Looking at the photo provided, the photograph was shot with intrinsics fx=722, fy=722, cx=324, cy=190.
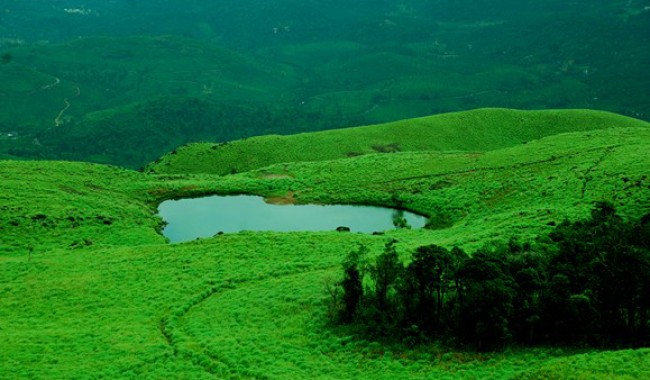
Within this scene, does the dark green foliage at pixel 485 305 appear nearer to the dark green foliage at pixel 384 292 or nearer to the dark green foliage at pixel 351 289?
the dark green foliage at pixel 384 292

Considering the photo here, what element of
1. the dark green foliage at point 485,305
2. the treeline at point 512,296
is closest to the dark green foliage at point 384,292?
the treeline at point 512,296

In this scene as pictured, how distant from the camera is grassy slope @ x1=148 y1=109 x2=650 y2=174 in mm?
140125

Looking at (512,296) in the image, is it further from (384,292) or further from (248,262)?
(248,262)

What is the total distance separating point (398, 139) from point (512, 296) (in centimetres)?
10835

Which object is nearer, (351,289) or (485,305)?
(485,305)

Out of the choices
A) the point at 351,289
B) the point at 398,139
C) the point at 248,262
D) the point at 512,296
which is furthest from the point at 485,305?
the point at 398,139

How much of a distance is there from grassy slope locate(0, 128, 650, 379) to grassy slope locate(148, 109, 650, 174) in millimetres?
29395

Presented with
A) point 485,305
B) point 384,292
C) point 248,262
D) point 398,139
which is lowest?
point 485,305

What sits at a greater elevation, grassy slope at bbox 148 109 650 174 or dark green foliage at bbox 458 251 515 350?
grassy slope at bbox 148 109 650 174

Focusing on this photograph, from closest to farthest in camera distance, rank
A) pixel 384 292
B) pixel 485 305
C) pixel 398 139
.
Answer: pixel 485 305
pixel 384 292
pixel 398 139

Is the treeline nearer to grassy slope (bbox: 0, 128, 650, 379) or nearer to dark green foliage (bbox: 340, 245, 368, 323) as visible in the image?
dark green foliage (bbox: 340, 245, 368, 323)

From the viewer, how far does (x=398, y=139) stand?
15150 centimetres

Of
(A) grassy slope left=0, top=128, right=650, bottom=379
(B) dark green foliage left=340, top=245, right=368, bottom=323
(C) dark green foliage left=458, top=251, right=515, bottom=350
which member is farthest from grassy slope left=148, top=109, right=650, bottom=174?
(C) dark green foliage left=458, top=251, right=515, bottom=350

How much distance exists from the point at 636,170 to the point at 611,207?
56.7 ft
